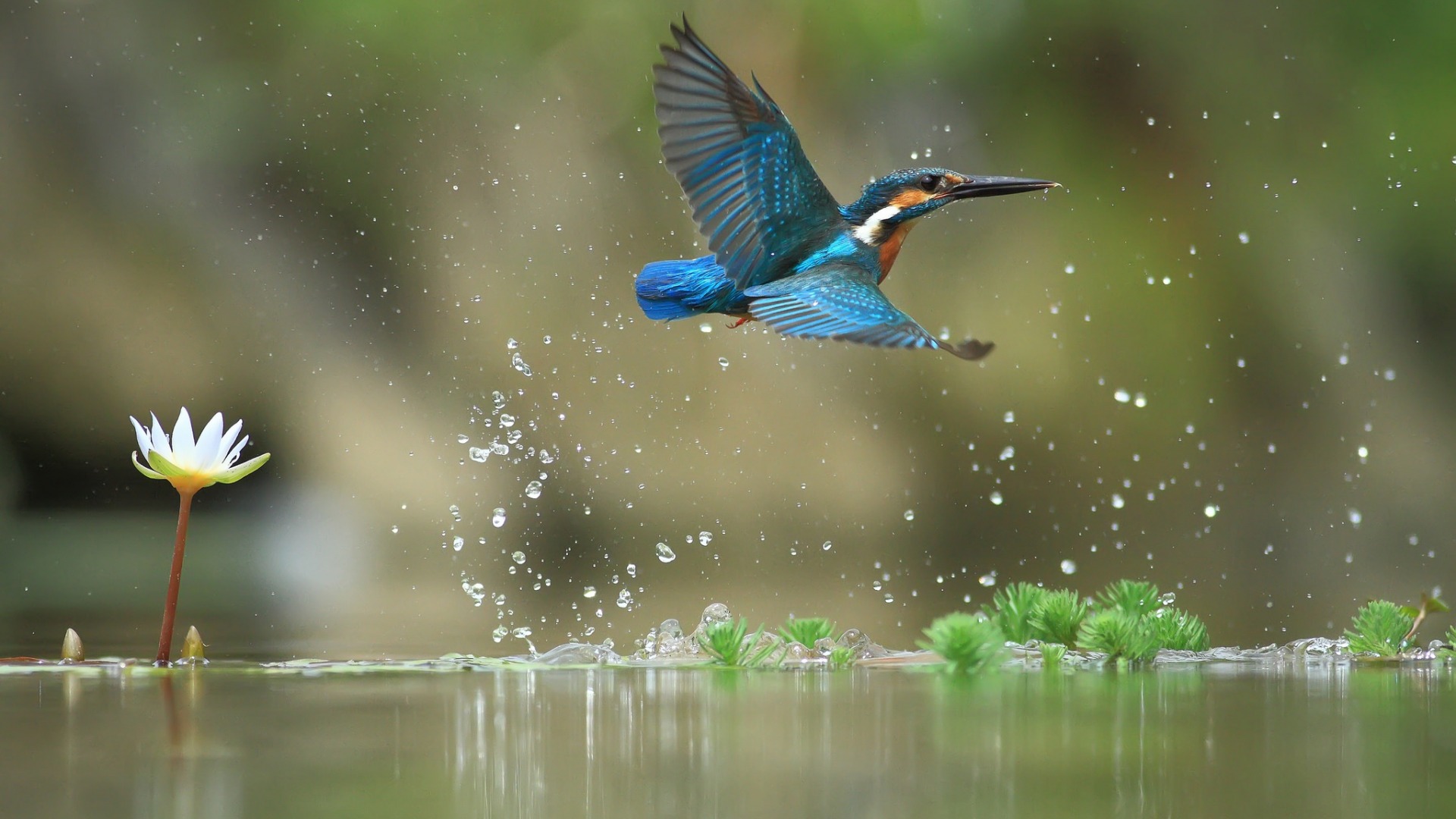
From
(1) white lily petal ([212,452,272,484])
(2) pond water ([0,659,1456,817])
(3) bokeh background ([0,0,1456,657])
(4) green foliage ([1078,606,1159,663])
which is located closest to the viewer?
(2) pond water ([0,659,1456,817])

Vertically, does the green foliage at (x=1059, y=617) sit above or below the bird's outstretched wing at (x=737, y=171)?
below

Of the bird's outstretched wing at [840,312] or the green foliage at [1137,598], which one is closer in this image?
the bird's outstretched wing at [840,312]

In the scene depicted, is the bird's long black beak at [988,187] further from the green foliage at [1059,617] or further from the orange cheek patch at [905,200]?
the green foliage at [1059,617]

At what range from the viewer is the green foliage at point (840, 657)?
2527mm

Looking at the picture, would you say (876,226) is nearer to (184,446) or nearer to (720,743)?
(720,743)

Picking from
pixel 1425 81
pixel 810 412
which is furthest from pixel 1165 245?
pixel 810 412

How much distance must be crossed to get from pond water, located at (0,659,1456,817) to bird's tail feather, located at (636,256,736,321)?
62 centimetres

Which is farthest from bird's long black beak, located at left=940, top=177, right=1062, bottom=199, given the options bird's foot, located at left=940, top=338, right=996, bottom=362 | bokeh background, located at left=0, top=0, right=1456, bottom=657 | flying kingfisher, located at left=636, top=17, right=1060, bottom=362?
bokeh background, located at left=0, top=0, right=1456, bottom=657

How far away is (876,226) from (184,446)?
4.00 feet

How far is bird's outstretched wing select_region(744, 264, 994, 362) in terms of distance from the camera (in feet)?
5.75

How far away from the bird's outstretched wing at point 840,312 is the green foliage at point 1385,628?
1.18 meters

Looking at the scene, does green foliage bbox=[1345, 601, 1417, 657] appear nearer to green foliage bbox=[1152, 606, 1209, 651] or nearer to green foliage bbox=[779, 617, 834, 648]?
green foliage bbox=[1152, 606, 1209, 651]

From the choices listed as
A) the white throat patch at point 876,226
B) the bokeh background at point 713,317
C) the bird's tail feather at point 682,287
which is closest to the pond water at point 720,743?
the bird's tail feather at point 682,287

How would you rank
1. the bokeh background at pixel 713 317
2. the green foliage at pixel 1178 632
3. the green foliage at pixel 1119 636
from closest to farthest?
the green foliage at pixel 1119 636 → the green foliage at pixel 1178 632 → the bokeh background at pixel 713 317
